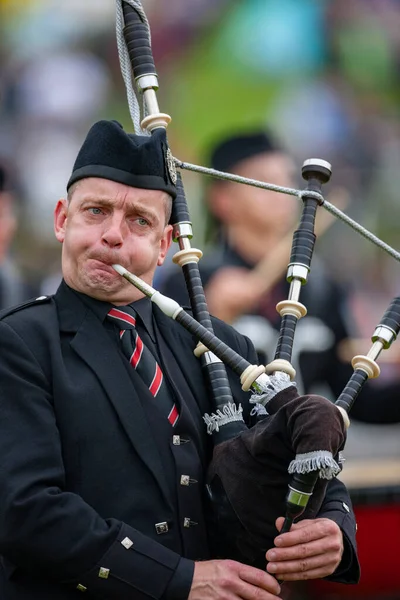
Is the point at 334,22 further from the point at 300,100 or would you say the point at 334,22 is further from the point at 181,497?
the point at 181,497

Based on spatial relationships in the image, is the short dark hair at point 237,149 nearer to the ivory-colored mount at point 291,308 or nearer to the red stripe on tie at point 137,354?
the ivory-colored mount at point 291,308

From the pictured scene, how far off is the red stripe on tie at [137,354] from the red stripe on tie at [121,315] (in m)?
0.04

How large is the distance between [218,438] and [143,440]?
0.66 feet

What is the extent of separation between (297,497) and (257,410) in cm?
32

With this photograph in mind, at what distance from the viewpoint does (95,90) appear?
490 centimetres

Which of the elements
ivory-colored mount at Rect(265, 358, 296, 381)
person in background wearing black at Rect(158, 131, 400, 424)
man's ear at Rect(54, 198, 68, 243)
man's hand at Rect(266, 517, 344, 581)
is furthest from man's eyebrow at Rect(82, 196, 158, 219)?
person in background wearing black at Rect(158, 131, 400, 424)

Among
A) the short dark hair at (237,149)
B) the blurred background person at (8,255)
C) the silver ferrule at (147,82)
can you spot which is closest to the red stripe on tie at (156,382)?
the silver ferrule at (147,82)

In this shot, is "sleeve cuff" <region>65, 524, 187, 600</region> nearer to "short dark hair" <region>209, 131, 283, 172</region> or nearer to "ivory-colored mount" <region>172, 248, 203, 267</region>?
"ivory-colored mount" <region>172, 248, 203, 267</region>

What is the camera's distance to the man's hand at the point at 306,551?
91.3 inches

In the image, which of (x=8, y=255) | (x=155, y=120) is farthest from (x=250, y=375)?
(x=8, y=255)

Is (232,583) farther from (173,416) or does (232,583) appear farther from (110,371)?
(110,371)

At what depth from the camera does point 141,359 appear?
2596mm

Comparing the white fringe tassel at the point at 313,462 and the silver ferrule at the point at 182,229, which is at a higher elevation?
the silver ferrule at the point at 182,229

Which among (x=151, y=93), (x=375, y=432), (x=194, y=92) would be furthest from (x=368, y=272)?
(x=151, y=93)
